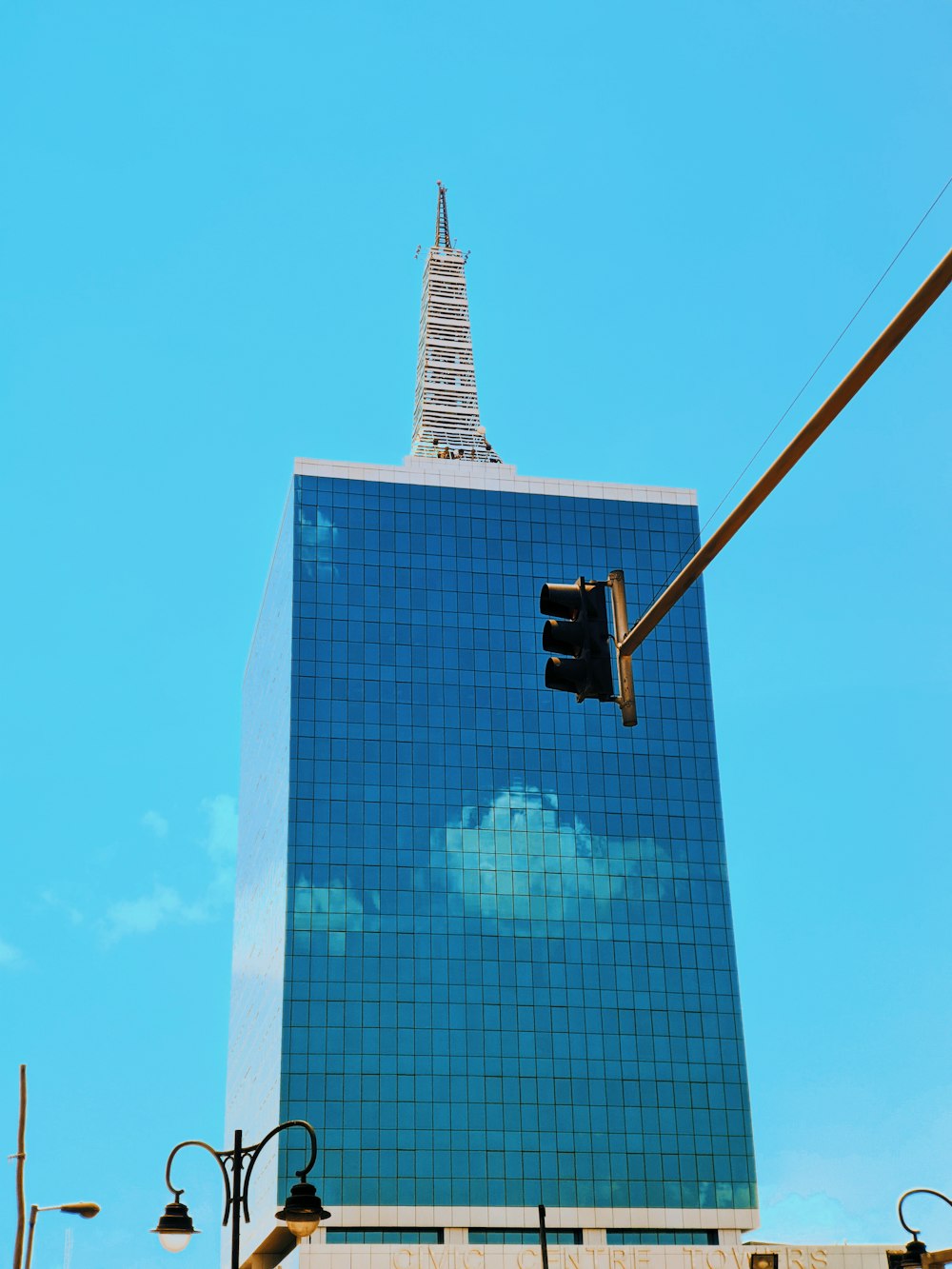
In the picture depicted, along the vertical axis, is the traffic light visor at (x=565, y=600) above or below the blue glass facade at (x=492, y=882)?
below

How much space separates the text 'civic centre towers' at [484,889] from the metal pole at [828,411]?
84.3m

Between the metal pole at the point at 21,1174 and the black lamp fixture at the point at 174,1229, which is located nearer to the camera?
the black lamp fixture at the point at 174,1229

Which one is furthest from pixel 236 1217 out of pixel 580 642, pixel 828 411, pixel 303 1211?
pixel 828 411

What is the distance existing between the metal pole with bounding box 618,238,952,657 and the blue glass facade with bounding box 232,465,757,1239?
85.5 meters

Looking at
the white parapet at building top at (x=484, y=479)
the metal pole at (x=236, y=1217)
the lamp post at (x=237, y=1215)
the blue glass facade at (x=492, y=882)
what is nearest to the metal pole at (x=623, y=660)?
the lamp post at (x=237, y=1215)

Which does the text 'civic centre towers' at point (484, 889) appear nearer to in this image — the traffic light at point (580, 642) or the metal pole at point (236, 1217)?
the metal pole at point (236, 1217)

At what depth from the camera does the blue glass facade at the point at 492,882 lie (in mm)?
98500

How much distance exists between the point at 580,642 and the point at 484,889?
89288mm

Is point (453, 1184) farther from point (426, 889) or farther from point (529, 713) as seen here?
point (529, 713)

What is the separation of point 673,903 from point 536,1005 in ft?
39.3

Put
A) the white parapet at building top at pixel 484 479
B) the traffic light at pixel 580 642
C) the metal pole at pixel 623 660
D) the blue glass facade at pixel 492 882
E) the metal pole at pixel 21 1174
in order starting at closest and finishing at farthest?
the traffic light at pixel 580 642
the metal pole at pixel 623 660
the metal pole at pixel 21 1174
the blue glass facade at pixel 492 882
the white parapet at building top at pixel 484 479

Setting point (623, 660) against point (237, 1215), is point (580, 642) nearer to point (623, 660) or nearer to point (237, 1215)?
point (623, 660)

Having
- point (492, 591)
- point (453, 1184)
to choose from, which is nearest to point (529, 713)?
point (492, 591)

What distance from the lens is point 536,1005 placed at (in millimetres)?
102312
